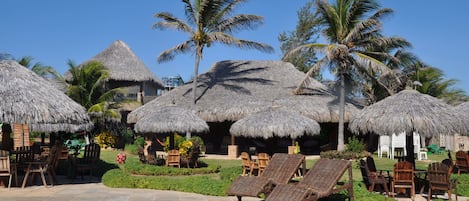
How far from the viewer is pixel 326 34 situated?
19.0 meters

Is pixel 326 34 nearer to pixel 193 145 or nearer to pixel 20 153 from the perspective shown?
pixel 193 145

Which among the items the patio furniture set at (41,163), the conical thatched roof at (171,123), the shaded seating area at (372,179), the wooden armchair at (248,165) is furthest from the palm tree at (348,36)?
the patio furniture set at (41,163)

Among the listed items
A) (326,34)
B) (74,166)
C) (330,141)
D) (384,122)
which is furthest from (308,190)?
(330,141)

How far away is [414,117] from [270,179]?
12.4 ft

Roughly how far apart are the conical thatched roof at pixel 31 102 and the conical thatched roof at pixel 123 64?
→ 1659 centimetres

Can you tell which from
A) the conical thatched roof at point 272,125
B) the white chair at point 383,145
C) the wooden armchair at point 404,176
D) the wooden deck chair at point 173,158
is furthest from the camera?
the white chair at point 383,145

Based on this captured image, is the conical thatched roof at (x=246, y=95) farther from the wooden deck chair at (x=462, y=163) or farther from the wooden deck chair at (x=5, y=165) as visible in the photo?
the wooden deck chair at (x=5, y=165)

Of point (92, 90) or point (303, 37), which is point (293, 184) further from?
point (303, 37)

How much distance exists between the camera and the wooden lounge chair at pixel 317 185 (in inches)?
252

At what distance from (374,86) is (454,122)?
1504 cm

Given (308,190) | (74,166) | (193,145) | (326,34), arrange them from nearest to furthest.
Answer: (308,190)
(74,166)
(193,145)
(326,34)

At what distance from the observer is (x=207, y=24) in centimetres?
2034

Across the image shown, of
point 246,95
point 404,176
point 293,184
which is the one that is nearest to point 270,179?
point 293,184

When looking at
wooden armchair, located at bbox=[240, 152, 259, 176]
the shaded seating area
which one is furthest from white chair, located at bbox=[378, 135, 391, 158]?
the shaded seating area
